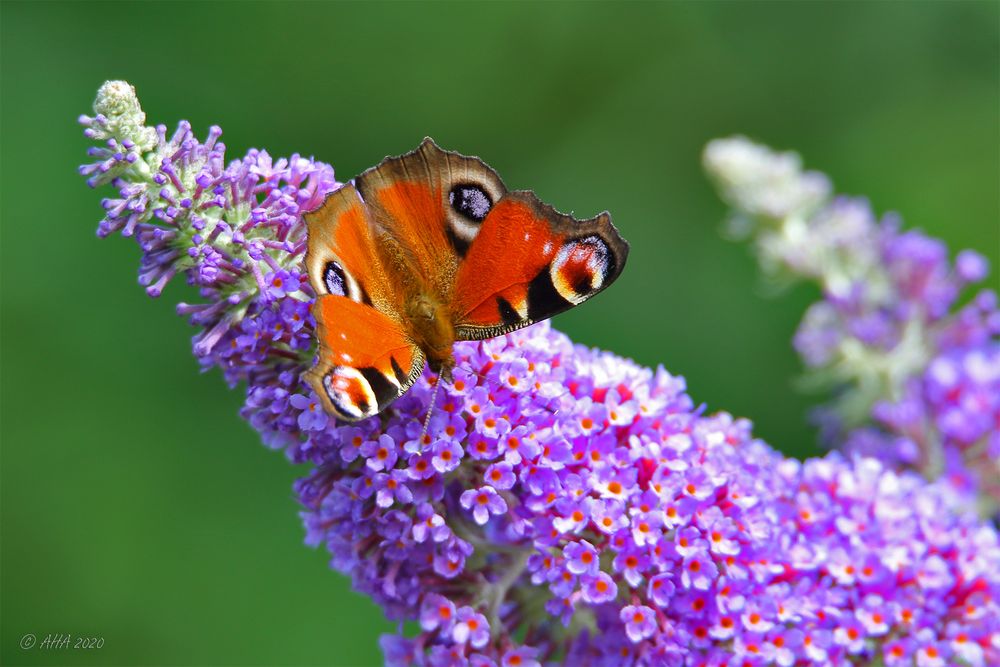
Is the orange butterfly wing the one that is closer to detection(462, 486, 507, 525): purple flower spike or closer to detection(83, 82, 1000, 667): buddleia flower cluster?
detection(83, 82, 1000, 667): buddleia flower cluster

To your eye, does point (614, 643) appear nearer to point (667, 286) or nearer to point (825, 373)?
point (825, 373)

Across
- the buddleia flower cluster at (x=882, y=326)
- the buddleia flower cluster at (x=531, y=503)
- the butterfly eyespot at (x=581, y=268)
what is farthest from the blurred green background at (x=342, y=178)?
the butterfly eyespot at (x=581, y=268)

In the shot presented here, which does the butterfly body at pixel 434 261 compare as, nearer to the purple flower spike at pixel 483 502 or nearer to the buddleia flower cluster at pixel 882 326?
the purple flower spike at pixel 483 502

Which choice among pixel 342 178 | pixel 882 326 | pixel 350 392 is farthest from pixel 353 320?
pixel 342 178

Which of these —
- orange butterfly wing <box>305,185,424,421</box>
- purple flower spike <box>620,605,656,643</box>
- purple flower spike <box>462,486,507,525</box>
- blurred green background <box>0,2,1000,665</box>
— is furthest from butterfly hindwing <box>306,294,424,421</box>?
blurred green background <box>0,2,1000,665</box>

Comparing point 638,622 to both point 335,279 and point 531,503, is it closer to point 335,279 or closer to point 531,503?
point 531,503
